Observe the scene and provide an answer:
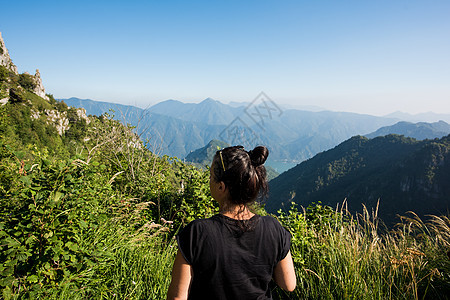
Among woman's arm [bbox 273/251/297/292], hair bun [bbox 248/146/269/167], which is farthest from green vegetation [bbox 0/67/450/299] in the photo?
hair bun [bbox 248/146/269/167]

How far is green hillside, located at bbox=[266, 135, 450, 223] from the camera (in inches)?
3403

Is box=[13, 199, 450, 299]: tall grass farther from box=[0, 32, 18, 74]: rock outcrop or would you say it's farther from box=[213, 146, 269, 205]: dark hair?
box=[0, 32, 18, 74]: rock outcrop

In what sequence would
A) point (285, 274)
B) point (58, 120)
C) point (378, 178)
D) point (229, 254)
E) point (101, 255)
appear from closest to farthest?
1. point (229, 254)
2. point (285, 274)
3. point (101, 255)
4. point (58, 120)
5. point (378, 178)

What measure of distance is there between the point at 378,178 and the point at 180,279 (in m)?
119

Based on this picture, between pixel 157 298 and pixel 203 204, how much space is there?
1827 mm

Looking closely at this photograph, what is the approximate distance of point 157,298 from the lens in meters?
2.58

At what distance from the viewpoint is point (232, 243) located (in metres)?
1.34

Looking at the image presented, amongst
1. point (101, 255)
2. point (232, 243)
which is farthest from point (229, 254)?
point (101, 255)

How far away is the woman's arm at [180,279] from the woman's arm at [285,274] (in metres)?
0.62

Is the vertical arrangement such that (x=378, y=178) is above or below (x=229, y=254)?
below

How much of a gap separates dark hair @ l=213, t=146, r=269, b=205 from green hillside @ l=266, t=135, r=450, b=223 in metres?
71.5

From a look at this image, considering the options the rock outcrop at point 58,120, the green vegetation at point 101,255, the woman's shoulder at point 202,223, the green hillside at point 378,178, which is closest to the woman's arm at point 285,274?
the woman's shoulder at point 202,223

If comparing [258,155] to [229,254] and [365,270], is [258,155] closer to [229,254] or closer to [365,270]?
[229,254]

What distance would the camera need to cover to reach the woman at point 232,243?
1.32 meters
